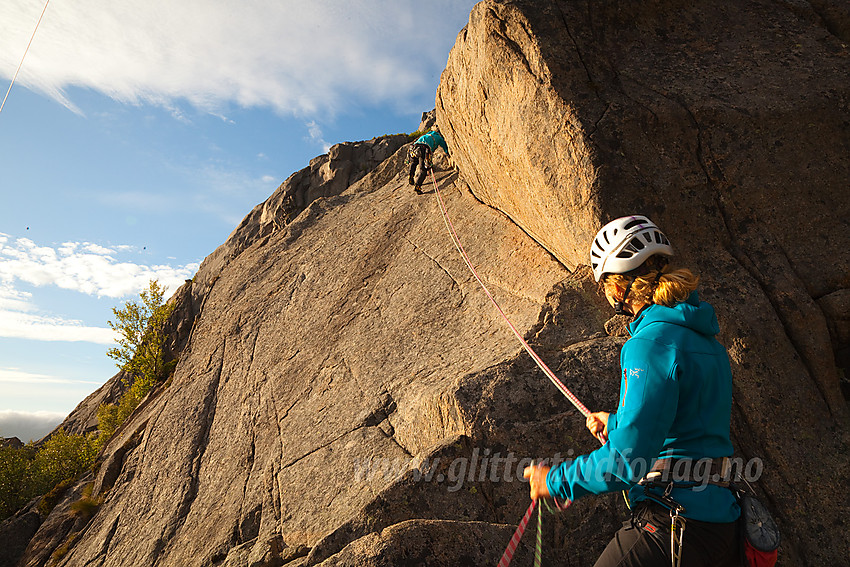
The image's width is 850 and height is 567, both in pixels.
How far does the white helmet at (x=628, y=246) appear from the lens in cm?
364

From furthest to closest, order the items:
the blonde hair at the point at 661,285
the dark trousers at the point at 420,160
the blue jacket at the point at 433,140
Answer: the blue jacket at the point at 433,140
the dark trousers at the point at 420,160
the blonde hair at the point at 661,285

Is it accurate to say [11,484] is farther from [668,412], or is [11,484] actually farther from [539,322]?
[668,412]

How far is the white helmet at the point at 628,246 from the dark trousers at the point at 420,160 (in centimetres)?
1159

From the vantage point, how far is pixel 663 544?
3059 mm

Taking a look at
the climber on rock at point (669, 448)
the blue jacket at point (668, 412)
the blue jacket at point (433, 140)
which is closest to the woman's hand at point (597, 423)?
the climber on rock at point (669, 448)

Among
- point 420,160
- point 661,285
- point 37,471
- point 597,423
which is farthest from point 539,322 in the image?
point 37,471

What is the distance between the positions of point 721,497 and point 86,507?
1517 cm

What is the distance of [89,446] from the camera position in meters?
20.8

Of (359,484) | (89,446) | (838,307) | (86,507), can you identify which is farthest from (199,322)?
(838,307)

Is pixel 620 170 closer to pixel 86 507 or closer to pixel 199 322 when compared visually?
pixel 199 322

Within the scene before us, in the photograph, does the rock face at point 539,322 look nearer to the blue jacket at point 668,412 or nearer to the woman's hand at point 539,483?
the woman's hand at point 539,483

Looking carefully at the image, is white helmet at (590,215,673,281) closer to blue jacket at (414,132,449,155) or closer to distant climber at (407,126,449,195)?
distant climber at (407,126,449,195)

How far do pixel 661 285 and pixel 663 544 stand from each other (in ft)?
5.04

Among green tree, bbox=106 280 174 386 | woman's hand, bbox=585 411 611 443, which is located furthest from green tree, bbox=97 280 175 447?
woman's hand, bbox=585 411 611 443
